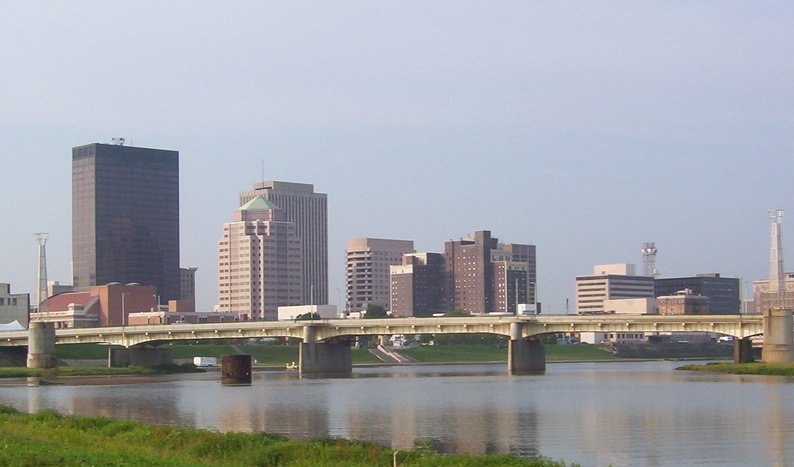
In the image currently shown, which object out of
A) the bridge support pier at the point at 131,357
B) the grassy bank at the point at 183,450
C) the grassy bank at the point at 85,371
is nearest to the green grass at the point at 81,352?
the bridge support pier at the point at 131,357

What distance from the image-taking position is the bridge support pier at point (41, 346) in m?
159

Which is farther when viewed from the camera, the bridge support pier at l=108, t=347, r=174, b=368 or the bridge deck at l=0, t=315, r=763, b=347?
the bridge support pier at l=108, t=347, r=174, b=368

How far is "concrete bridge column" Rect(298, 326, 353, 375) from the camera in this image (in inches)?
6038

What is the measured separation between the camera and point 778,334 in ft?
A: 433

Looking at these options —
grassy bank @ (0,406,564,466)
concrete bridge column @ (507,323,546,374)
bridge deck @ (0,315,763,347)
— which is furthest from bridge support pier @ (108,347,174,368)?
grassy bank @ (0,406,564,466)

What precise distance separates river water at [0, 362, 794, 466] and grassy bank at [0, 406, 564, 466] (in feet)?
24.3

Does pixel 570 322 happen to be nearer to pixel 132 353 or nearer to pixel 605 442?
pixel 132 353

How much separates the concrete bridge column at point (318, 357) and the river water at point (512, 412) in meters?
29.8

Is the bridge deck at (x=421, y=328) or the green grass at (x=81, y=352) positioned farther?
the green grass at (x=81, y=352)

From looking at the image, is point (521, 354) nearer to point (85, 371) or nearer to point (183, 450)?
point (85, 371)

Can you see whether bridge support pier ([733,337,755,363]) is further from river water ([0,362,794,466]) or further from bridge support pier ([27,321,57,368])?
bridge support pier ([27,321,57,368])

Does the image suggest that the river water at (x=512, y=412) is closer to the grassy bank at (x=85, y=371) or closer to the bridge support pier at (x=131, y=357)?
the grassy bank at (x=85, y=371)

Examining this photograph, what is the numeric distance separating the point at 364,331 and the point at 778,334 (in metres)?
47.2

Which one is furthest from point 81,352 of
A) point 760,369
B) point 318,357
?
point 760,369
